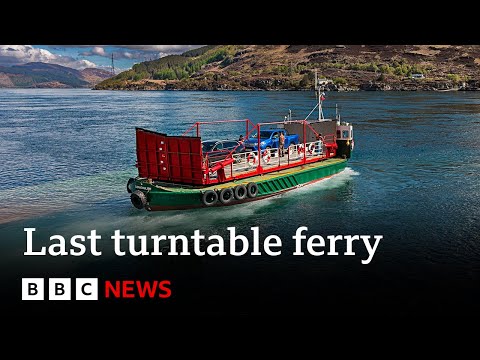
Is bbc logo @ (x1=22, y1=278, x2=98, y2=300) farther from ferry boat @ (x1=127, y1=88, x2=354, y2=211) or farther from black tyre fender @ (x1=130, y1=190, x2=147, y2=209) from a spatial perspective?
ferry boat @ (x1=127, y1=88, x2=354, y2=211)

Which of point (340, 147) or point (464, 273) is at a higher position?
point (340, 147)

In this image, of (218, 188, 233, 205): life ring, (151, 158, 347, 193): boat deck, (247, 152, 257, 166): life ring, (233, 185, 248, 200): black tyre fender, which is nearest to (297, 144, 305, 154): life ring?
(151, 158, 347, 193): boat deck

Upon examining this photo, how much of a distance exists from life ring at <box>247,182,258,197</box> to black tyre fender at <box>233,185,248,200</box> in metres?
0.23

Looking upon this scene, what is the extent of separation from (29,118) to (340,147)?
227ft

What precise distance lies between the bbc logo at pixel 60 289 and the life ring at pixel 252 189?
12403 mm

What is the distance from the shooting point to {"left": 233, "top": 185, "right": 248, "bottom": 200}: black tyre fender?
29828mm

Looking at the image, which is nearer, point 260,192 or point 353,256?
point 353,256

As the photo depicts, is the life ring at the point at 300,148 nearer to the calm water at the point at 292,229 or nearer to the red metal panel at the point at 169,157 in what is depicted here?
the calm water at the point at 292,229

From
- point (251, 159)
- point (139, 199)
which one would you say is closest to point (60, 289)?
point (139, 199)

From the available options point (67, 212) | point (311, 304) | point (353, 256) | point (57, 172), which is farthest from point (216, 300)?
point (57, 172)

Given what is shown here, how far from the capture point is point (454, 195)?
32719 mm

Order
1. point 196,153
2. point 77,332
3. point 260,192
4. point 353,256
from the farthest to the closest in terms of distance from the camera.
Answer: point 260,192 < point 196,153 < point 353,256 < point 77,332

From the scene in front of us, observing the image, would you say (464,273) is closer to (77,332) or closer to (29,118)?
(77,332)

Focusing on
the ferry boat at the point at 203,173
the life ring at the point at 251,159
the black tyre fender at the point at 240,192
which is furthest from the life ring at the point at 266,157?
the black tyre fender at the point at 240,192
